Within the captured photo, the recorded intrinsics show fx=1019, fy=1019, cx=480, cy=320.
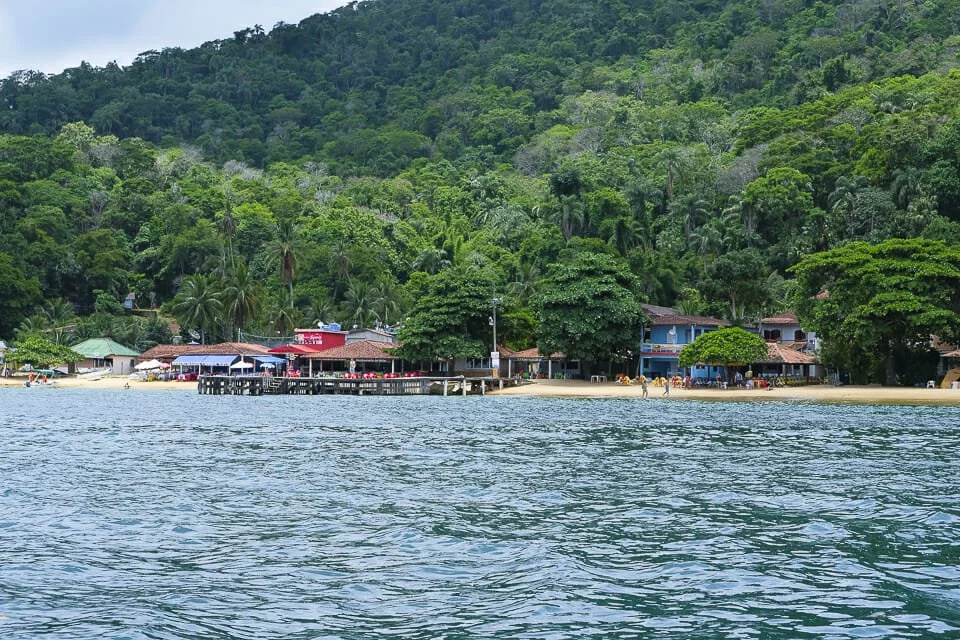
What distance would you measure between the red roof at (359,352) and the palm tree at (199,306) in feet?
48.6

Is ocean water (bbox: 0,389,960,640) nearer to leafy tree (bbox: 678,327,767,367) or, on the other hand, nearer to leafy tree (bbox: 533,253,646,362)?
leafy tree (bbox: 678,327,767,367)

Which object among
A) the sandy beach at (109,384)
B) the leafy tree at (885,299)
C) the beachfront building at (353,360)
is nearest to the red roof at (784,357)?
the leafy tree at (885,299)

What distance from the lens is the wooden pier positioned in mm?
63312

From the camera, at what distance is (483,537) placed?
1588cm

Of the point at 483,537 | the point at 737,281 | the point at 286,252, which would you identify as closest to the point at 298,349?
the point at 286,252

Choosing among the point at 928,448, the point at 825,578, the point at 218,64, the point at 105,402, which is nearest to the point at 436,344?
the point at 105,402

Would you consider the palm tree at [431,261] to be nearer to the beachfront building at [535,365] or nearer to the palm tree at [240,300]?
the palm tree at [240,300]

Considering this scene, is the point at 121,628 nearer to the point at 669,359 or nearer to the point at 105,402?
the point at 105,402

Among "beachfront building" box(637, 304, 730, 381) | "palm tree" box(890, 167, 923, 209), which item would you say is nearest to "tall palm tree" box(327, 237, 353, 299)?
"beachfront building" box(637, 304, 730, 381)

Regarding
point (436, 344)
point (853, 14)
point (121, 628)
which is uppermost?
point (853, 14)

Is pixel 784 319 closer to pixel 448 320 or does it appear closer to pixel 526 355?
pixel 526 355

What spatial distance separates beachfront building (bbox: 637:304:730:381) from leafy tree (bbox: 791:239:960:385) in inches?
411

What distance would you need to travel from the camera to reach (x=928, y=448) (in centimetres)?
2814

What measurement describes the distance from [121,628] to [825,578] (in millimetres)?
8589
